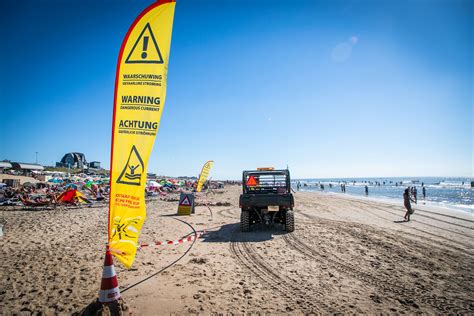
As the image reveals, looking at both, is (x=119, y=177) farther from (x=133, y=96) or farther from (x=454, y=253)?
(x=454, y=253)

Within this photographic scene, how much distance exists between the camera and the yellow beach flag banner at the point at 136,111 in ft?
11.3

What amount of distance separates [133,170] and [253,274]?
366 cm

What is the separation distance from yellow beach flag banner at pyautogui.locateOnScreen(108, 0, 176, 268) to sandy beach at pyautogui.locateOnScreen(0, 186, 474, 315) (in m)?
1.60

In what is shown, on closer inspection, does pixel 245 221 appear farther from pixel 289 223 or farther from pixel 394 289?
pixel 394 289

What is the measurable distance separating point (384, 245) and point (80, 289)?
9038 mm

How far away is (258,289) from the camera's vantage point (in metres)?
4.36

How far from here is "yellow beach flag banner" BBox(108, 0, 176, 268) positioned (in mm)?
3459

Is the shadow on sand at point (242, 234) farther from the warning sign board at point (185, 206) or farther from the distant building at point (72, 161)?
the distant building at point (72, 161)

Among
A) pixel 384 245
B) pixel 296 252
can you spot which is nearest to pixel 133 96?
pixel 296 252

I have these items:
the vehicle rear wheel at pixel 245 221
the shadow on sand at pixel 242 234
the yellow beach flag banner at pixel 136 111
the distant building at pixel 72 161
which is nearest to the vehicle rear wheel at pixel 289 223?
the shadow on sand at pixel 242 234

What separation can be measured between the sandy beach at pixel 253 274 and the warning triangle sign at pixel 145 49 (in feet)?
14.0

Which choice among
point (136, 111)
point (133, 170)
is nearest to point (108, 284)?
point (133, 170)

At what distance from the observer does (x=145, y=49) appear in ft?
12.2

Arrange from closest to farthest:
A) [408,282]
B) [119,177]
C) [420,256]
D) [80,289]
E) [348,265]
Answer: [119,177], [80,289], [408,282], [348,265], [420,256]
